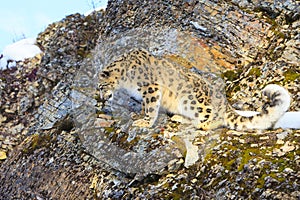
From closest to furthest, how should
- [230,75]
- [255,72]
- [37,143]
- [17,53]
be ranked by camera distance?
1. [255,72]
2. [230,75]
3. [37,143]
4. [17,53]

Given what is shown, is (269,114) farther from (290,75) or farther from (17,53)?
(17,53)

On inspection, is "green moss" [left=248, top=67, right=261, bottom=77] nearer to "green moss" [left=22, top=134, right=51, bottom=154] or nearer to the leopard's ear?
the leopard's ear

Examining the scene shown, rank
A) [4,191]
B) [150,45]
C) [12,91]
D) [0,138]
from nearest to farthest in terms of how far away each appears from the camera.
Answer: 1. [4,191]
2. [150,45]
3. [0,138]
4. [12,91]

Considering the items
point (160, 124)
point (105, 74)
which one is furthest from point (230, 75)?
point (105, 74)

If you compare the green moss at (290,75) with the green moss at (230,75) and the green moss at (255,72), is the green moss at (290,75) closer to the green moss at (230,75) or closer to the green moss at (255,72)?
the green moss at (255,72)

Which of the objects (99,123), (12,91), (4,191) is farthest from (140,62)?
(12,91)

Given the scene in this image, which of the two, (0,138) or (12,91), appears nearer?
(0,138)

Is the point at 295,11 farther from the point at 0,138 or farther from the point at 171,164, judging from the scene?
the point at 0,138
